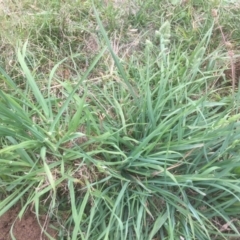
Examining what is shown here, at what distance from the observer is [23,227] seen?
1.56 meters

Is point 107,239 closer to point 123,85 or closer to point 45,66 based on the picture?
point 123,85

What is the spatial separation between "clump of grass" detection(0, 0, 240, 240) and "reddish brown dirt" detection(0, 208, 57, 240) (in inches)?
2.1

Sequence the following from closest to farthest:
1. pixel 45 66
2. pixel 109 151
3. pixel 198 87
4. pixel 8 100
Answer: pixel 8 100
pixel 109 151
pixel 198 87
pixel 45 66

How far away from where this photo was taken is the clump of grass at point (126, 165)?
1.47 m

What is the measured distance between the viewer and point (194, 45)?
6.57ft

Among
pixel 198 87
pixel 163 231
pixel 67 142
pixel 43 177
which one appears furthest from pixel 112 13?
pixel 163 231

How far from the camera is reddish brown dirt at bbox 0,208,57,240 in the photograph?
1.56m

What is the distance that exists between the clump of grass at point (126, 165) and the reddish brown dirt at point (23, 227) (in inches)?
2.1

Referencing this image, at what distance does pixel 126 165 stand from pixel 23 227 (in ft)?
1.45

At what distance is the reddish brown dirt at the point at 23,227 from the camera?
5.11 ft

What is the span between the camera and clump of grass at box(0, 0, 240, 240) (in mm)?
1471

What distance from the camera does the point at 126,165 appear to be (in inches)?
61.4

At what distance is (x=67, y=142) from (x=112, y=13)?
78cm

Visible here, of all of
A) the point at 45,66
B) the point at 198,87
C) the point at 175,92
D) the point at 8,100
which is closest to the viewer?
the point at 8,100
